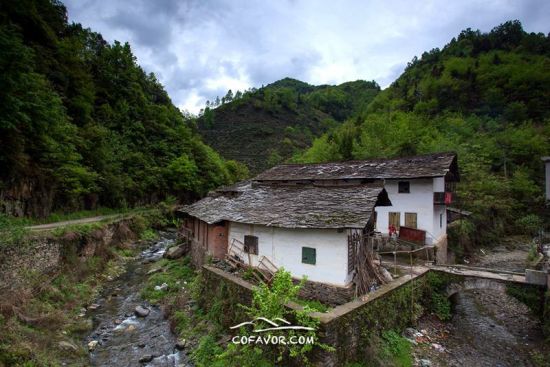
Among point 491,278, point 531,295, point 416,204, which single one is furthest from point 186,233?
point 531,295

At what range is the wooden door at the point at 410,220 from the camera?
20.2 meters

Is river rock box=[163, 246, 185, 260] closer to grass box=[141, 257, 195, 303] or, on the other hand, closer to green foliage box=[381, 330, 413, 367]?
grass box=[141, 257, 195, 303]

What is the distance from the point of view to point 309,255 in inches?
501

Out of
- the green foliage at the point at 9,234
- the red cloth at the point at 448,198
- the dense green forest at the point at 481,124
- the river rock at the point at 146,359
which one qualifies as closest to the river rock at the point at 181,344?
the river rock at the point at 146,359

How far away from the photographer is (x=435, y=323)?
1370 centimetres

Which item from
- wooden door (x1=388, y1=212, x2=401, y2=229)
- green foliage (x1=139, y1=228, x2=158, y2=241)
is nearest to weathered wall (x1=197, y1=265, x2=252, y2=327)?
wooden door (x1=388, y1=212, x2=401, y2=229)

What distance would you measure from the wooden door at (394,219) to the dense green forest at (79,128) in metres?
23.7

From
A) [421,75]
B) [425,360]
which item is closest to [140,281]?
[425,360]

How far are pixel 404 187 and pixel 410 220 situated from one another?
94.4 inches

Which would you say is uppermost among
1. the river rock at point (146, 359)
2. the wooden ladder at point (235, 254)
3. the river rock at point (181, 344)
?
the wooden ladder at point (235, 254)

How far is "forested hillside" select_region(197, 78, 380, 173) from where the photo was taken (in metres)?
81.1

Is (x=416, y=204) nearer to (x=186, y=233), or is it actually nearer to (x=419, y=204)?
(x=419, y=204)

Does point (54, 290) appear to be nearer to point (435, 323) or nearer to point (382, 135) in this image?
point (435, 323)

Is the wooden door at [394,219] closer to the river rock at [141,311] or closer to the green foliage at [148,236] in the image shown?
the river rock at [141,311]
